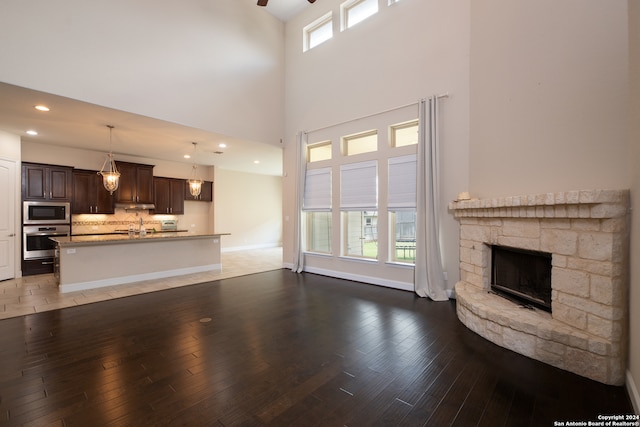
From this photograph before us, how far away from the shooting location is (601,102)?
258 centimetres

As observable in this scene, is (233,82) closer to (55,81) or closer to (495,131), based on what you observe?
(55,81)

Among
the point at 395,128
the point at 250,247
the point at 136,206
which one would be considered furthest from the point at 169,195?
the point at 395,128

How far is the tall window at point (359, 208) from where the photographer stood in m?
5.22

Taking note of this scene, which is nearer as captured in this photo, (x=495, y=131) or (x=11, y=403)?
(x=11, y=403)

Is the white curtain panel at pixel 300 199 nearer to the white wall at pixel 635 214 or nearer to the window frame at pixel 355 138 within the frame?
the window frame at pixel 355 138

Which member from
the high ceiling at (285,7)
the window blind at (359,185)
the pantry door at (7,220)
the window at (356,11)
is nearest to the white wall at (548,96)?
the window blind at (359,185)

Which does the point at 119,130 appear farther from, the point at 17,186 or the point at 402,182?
the point at 402,182

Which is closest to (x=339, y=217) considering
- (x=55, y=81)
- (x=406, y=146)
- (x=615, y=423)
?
(x=406, y=146)

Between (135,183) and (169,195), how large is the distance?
1.04m

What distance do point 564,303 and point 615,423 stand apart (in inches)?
38.6

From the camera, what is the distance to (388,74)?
4934mm

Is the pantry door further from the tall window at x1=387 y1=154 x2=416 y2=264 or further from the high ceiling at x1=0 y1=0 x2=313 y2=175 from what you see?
the tall window at x1=387 y1=154 x2=416 y2=264

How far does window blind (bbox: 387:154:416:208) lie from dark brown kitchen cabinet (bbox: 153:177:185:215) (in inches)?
273

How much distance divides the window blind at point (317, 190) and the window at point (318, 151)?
0.35 m
